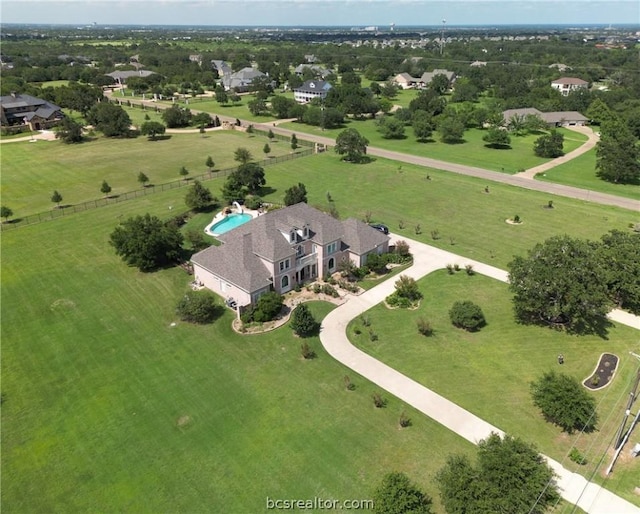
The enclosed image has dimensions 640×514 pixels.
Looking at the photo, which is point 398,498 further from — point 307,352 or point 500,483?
point 307,352

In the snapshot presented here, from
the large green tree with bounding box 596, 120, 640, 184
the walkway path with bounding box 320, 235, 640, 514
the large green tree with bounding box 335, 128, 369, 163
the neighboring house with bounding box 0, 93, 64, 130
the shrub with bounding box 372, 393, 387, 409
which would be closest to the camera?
the walkway path with bounding box 320, 235, 640, 514

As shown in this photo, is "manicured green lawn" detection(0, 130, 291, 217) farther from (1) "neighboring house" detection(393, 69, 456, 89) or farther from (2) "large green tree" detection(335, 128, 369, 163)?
(1) "neighboring house" detection(393, 69, 456, 89)

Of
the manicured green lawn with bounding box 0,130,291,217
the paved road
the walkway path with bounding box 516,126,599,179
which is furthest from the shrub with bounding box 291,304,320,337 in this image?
the walkway path with bounding box 516,126,599,179

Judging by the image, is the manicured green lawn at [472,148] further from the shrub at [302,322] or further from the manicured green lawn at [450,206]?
the shrub at [302,322]

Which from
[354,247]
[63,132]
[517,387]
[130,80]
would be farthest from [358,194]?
[130,80]

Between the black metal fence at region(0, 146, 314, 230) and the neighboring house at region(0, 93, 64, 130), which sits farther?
the neighboring house at region(0, 93, 64, 130)

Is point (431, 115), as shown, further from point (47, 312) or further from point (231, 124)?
point (47, 312)

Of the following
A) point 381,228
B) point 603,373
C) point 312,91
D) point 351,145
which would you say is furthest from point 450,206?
point 312,91

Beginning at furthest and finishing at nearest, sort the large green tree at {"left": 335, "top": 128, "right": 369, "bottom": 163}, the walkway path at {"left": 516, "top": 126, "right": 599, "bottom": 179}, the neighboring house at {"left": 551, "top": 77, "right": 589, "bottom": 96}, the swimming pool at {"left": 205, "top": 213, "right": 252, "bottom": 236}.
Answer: the neighboring house at {"left": 551, "top": 77, "right": 589, "bottom": 96}, the large green tree at {"left": 335, "top": 128, "right": 369, "bottom": 163}, the walkway path at {"left": 516, "top": 126, "right": 599, "bottom": 179}, the swimming pool at {"left": 205, "top": 213, "right": 252, "bottom": 236}
